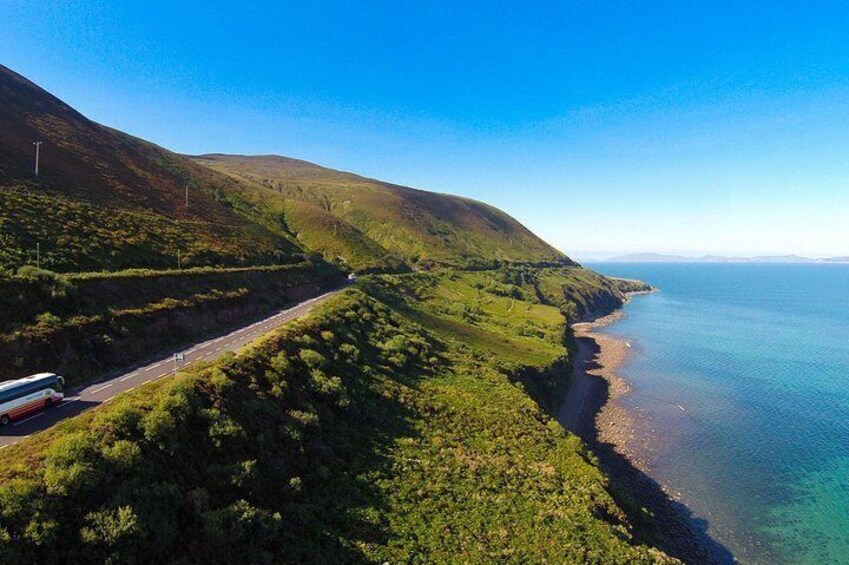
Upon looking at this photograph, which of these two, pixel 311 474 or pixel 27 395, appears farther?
pixel 311 474

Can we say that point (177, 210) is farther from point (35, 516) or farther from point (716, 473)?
point (716, 473)

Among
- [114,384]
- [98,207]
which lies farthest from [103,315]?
[98,207]

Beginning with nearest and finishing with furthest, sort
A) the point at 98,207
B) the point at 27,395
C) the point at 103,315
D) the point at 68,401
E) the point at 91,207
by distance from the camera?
1. the point at 27,395
2. the point at 68,401
3. the point at 103,315
4. the point at 91,207
5. the point at 98,207

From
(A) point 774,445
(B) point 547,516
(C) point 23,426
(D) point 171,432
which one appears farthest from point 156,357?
(A) point 774,445

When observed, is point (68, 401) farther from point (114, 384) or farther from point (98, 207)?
point (98, 207)

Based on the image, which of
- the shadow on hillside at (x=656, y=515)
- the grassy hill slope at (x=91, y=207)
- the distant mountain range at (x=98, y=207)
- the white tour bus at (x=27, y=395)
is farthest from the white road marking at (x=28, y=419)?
the shadow on hillside at (x=656, y=515)

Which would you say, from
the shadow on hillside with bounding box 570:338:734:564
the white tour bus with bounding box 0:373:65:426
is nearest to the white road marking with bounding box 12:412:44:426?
the white tour bus with bounding box 0:373:65:426
